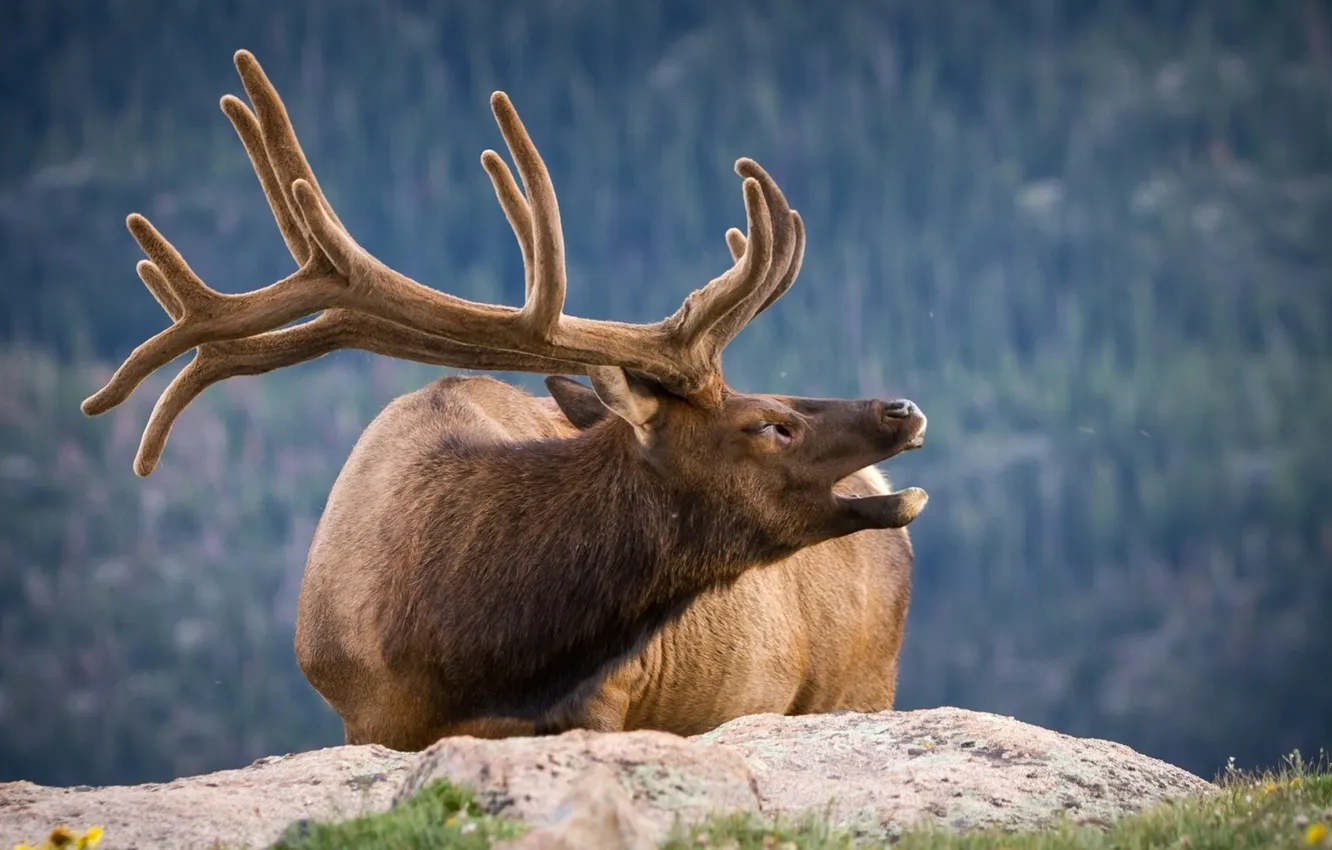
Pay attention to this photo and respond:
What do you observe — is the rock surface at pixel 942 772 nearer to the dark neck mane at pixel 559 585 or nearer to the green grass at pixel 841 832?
the green grass at pixel 841 832

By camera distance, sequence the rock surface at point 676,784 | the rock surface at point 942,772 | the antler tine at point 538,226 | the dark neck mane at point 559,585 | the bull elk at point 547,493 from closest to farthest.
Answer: the rock surface at point 676,784 → the rock surface at point 942,772 → the antler tine at point 538,226 → the bull elk at point 547,493 → the dark neck mane at point 559,585

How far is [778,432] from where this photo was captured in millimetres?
7086

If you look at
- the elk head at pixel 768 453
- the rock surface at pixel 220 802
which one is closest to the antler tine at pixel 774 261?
the elk head at pixel 768 453

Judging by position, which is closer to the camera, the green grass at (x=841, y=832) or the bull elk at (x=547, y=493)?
the green grass at (x=841, y=832)

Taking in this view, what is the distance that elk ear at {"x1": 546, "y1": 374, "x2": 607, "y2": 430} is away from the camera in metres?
7.67

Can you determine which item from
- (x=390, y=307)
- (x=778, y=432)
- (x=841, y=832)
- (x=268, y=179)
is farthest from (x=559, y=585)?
(x=841, y=832)

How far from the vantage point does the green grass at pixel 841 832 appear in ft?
13.6

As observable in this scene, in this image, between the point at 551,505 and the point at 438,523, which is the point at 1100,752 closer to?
the point at 551,505

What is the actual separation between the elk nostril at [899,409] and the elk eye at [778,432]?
1.58 feet

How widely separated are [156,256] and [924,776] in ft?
12.9

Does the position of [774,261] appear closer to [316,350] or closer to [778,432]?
[778,432]

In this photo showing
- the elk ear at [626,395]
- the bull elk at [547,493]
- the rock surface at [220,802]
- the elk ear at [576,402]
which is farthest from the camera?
the elk ear at [576,402]

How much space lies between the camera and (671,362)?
23.0 feet

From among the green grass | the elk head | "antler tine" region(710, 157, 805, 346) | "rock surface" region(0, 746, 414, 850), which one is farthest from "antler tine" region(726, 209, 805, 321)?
the green grass
